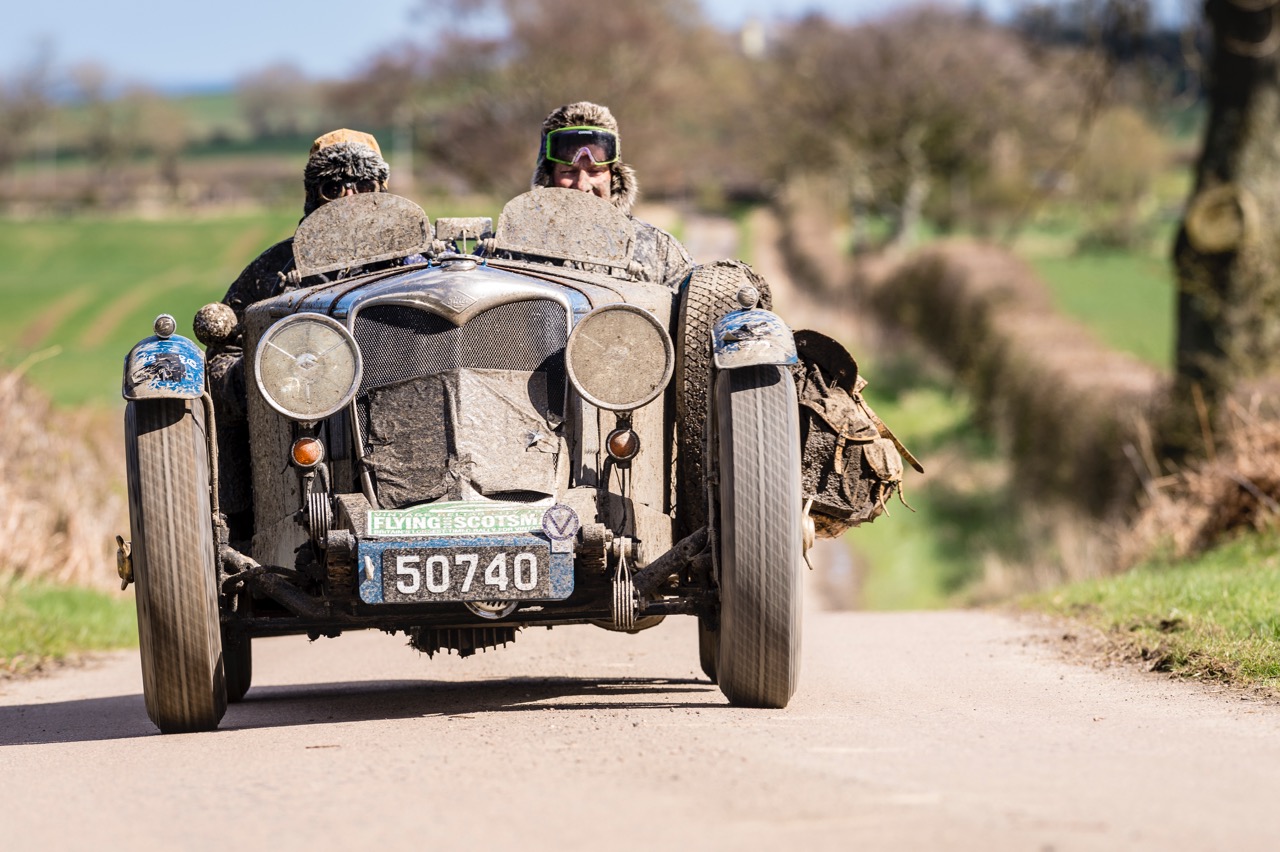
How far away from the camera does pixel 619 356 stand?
284 inches

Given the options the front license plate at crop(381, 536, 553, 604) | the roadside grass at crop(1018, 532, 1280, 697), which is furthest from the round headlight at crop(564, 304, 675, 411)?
the roadside grass at crop(1018, 532, 1280, 697)

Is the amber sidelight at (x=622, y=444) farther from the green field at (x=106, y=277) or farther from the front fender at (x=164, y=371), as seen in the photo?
the green field at (x=106, y=277)

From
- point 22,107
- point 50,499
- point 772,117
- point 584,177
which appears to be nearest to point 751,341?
point 584,177

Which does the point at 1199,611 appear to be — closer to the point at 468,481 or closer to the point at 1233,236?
the point at 468,481

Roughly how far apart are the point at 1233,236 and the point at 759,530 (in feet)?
37.7

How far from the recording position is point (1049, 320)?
93.9ft

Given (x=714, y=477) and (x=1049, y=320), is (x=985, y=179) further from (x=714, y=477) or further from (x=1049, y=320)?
(x=714, y=477)

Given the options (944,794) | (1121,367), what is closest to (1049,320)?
(1121,367)

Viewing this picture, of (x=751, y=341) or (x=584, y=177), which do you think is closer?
(x=751, y=341)

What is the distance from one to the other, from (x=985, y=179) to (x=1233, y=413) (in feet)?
244

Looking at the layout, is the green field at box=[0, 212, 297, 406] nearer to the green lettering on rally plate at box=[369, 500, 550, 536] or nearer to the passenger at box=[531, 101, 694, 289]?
the passenger at box=[531, 101, 694, 289]

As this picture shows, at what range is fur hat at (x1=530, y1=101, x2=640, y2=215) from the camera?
32.4 feet

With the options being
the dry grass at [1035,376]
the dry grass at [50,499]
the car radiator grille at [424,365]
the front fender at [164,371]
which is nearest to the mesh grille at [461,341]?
the car radiator grille at [424,365]

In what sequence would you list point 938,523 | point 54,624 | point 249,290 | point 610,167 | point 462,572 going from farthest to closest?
point 938,523, point 54,624, point 610,167, point 249,290, point 462,572
